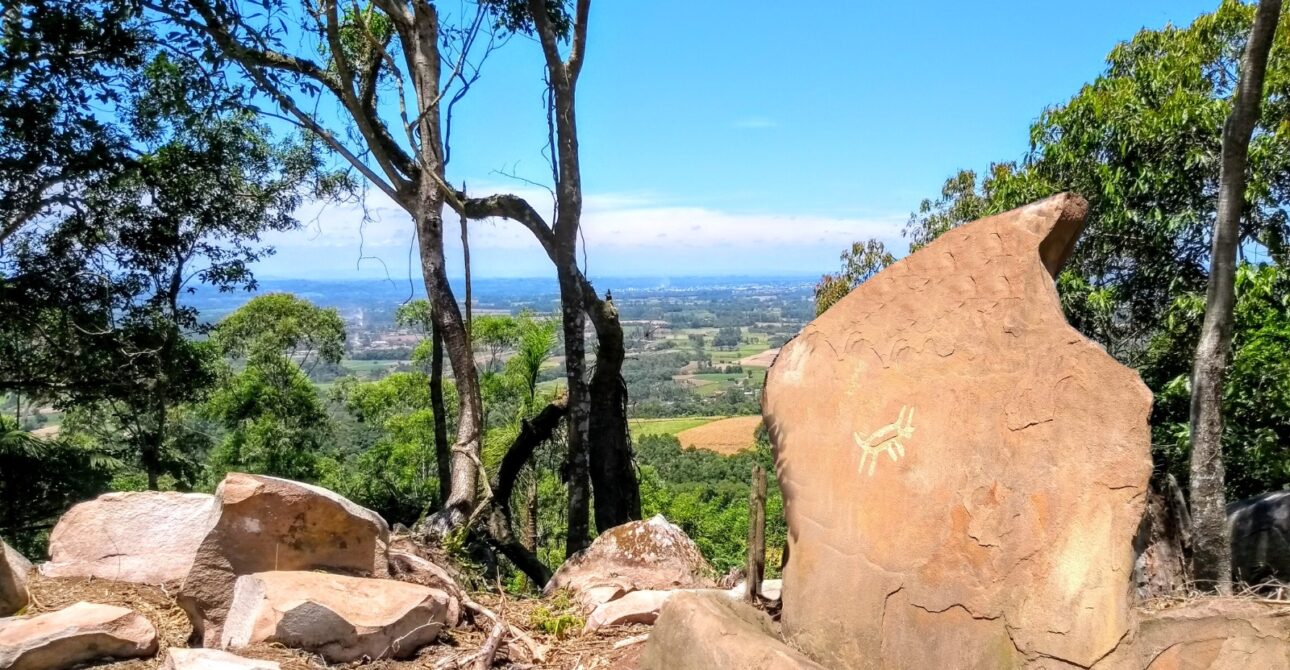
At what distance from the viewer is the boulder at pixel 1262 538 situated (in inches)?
291

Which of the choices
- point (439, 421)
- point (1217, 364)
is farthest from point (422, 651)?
point (1217, 364)

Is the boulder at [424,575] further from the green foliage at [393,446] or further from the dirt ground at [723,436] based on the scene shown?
the dirt ground at [723,436]

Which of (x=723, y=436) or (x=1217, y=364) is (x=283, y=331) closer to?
(x=1217, y=364)

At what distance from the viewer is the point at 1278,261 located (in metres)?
8.05

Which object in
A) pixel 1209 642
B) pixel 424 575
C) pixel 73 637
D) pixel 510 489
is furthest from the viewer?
pixel 510 489

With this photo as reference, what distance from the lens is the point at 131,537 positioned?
16.3ft

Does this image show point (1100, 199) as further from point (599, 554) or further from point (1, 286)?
point (1, 286)

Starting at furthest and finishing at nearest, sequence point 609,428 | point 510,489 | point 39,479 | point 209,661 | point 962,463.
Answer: point 39,479 < point 510,489 < point 609,428 < point 209,661 < point 962,463

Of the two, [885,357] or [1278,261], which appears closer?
[885,357]

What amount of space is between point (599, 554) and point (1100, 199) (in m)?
6.18

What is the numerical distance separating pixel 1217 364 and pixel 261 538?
592cm

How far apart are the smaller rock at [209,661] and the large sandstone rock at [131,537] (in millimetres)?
1171

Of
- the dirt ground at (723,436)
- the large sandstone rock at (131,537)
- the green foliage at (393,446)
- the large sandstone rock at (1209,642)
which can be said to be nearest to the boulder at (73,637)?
the large sandstone rock at (131,537)

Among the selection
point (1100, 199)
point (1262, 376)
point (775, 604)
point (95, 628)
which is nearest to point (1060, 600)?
point (775, 604)
